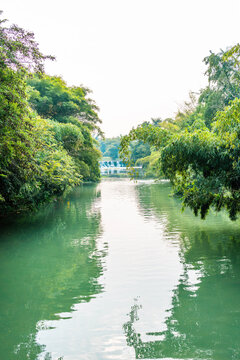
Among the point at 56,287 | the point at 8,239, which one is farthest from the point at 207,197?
the point at 8,239

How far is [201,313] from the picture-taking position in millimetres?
6145

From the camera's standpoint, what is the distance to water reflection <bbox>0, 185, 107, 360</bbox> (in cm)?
559

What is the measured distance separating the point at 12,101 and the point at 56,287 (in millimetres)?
4513

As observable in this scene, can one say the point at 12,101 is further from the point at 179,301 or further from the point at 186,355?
the point at 186,355

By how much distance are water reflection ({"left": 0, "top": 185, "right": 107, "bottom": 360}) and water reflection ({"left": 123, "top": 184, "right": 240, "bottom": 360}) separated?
137cm

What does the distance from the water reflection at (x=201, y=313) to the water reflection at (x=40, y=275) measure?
1372 mm

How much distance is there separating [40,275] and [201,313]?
3835 mm

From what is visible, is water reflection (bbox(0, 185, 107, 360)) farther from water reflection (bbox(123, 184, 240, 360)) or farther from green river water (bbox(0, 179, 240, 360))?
water reflection (bbox(123, 184, 240, 360))

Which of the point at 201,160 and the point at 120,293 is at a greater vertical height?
the point at 201,160

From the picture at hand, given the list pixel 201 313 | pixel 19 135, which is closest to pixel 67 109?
pixel 19 135

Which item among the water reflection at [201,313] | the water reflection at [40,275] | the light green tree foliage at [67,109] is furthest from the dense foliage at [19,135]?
the light green tree foliage at [67,109]

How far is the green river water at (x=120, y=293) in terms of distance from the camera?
511 centimetres

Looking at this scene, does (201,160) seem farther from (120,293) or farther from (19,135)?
(19,135)

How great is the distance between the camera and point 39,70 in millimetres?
10047
